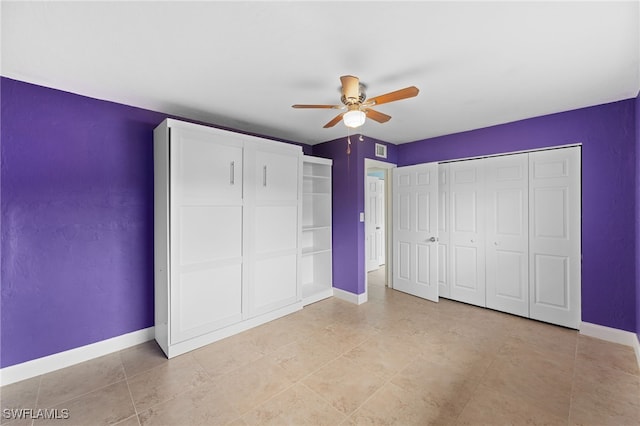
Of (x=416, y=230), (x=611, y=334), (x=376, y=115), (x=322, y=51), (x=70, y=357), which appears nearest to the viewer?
(x=322, y=51)

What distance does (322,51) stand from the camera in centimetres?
180

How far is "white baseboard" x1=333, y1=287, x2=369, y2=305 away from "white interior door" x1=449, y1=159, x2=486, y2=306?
4.41 feet

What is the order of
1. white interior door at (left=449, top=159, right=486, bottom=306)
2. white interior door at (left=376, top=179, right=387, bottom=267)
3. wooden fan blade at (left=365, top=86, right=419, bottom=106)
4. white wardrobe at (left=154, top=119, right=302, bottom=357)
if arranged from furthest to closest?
white interior door at (left=376, top=179, right=387, bottom=267) → white interior door at (left=449, top=159, right=486, bottom=306) → white wardrobe at (left=154, top=119, right=302, bottom=357) → wooden fan blade at (left=365, top=86, right=419, bottom=106)

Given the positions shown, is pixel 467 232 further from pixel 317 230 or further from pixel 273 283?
pixel 273 283

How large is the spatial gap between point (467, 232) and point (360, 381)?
106 inches

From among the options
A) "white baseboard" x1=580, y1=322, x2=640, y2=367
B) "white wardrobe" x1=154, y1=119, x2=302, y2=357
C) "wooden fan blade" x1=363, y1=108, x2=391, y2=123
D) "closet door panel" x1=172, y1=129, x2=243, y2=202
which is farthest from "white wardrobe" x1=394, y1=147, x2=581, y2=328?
"closet door panel" x1=172, y1=129, x2=243, y2=202

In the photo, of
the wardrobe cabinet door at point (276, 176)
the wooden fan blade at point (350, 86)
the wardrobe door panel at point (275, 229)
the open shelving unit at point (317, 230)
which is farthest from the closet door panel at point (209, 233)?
the wooden fan blade at point (350, 86)

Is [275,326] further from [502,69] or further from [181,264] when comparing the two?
[502,69]

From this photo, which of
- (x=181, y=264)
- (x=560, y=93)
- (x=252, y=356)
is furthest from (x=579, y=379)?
(x=181, y=264)

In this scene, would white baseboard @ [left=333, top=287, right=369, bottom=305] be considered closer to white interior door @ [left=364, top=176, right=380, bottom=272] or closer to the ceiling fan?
white interior door @ [left=364, top=176, right=380, bottom=272]

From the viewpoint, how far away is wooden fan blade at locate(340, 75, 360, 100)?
1.92 m

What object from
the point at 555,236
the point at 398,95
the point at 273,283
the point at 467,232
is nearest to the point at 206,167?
the point at 273,283

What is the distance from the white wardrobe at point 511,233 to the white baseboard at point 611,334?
4.9 inches

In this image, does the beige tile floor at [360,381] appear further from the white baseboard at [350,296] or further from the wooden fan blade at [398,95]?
the wooden fan blade at [398,95]
